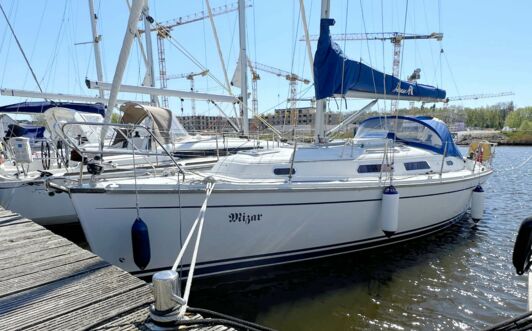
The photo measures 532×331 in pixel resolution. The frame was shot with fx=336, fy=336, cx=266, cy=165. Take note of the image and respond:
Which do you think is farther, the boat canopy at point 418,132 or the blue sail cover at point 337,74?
the boat canopy at point 418,132

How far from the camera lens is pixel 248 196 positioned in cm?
462

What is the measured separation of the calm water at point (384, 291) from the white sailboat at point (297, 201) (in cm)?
27

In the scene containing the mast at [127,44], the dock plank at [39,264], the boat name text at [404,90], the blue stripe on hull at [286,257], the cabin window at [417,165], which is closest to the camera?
the dock plank at [39,264]

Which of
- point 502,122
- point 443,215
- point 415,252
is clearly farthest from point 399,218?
point 502,122

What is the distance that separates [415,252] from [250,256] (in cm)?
325

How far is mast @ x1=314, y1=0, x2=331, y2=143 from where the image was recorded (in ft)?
20.6

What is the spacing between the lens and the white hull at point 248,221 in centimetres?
423

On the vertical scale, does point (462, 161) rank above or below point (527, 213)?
above

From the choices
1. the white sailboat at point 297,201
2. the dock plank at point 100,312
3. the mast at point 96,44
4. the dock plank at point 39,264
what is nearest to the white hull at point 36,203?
the white sailboat at point 297,201

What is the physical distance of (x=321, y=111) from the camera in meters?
6.52

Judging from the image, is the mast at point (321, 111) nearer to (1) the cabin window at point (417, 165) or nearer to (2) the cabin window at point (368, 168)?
(2) the cabin window at point (368, 168)

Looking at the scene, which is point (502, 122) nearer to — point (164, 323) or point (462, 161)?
point (462, 161)

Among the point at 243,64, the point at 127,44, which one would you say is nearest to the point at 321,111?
the point at 127,44

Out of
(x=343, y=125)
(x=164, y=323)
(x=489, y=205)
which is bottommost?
(x=489, y=205)
